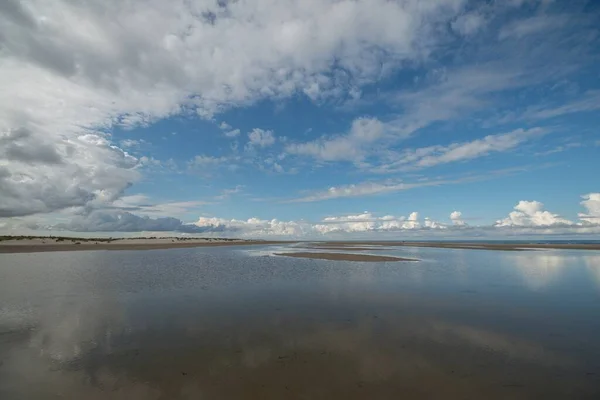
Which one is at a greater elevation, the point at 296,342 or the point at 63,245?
the point at 63,245

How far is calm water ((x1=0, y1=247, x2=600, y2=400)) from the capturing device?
7.91 m

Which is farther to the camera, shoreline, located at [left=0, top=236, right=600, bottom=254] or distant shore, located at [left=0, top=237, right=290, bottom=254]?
shoreline, located at [left=0, top=236, right=600, bottom=254]

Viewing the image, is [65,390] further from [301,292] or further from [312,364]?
[301,292]

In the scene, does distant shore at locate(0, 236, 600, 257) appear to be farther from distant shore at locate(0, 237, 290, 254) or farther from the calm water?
the calm water

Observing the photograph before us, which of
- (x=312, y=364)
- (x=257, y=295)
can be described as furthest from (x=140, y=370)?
(x=257, y=295)

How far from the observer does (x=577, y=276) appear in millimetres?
27500

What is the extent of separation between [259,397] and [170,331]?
20.1ft

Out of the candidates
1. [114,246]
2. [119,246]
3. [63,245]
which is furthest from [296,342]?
[63,245]

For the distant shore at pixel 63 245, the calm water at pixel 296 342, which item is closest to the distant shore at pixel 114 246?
the distant shore at pixel 63 245

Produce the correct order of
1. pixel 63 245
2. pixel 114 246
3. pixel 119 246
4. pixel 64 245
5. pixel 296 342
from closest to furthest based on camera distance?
1. pixel 296 342
2. pixel 63 245
3. pixel 64 245
4. pixel 114 246
5. pixel 119 246

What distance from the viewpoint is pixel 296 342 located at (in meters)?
11.1

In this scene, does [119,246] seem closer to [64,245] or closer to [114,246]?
[114,246]

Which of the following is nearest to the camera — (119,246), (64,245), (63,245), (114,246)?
(63,245)

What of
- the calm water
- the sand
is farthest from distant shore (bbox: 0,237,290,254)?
the calm water
